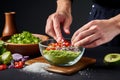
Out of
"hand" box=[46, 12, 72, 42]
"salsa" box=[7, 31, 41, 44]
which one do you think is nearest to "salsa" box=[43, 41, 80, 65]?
"hand" box=[46, 12, 72, 42]

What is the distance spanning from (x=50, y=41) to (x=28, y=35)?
152mm

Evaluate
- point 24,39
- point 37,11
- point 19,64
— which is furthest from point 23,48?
point 37,11

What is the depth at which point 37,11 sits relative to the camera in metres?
3.54

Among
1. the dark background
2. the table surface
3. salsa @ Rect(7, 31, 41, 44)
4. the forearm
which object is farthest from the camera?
the dark background

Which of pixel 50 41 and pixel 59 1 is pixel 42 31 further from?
pixel 50 41

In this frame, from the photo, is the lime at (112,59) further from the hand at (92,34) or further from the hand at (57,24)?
the hand at (57,24)

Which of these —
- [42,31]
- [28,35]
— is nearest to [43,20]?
[42,31]

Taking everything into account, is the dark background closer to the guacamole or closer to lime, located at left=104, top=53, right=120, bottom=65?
lime, located at left=104, top=53, right=120, bottom=65

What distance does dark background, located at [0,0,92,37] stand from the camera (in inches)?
136

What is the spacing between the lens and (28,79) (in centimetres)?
134

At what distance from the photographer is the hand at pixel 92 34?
1.51 m

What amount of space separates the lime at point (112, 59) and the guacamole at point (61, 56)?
15 centimetres

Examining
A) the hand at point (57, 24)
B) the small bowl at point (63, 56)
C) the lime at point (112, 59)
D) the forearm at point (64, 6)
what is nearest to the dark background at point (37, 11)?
the forearm at point (64, 6)

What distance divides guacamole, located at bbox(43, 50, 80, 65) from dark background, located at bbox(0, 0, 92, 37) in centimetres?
196
